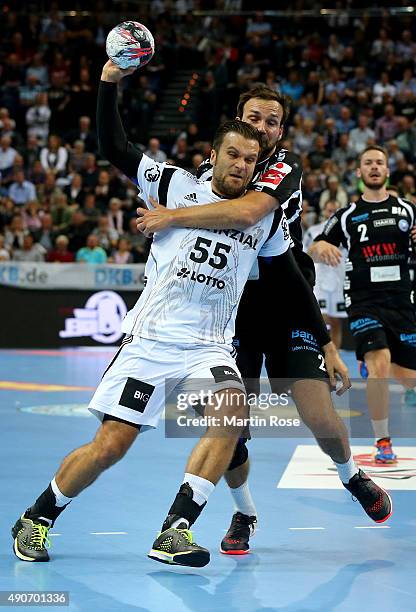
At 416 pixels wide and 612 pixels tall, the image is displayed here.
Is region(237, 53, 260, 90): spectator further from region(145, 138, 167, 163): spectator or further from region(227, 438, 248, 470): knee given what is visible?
region(227, 438, 248, 470): knee

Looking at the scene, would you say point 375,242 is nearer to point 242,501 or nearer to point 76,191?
point 242,501

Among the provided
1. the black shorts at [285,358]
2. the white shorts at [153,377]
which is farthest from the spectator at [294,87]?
the white shorts at [153,377]

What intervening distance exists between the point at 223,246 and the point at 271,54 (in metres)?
19.9

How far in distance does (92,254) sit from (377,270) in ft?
33.9

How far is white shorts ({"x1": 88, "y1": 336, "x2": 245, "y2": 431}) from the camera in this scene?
5062 millimetres

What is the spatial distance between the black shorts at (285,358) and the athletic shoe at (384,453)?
226cm

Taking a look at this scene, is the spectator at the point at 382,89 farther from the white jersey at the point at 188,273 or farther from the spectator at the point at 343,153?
the white jersey at the point at 188,273

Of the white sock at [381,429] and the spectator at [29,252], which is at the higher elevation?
the white sock at [381,429]

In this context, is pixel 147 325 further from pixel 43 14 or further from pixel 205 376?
pixel 43 14

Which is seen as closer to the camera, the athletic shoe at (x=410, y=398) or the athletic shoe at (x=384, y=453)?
the athletic shoe at (x=384, y=453)

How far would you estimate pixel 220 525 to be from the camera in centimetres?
617

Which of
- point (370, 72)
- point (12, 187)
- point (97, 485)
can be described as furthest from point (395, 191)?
point (370, 72)

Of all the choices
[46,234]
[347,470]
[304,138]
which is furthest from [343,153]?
[347,470]

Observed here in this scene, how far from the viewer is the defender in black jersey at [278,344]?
571 centimetres
